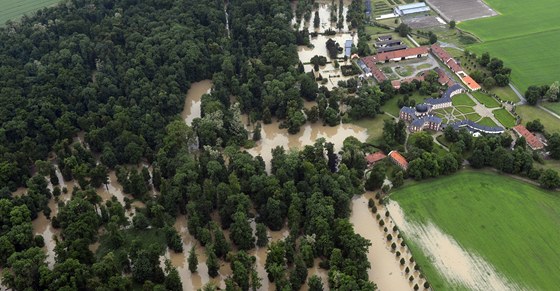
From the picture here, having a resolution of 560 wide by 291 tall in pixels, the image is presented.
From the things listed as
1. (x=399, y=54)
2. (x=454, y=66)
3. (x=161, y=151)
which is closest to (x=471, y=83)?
(x=454, y=66)

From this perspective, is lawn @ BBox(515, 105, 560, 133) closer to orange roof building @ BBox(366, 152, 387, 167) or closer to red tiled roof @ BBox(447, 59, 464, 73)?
red tiled roof @ BBox(447, 59, 464, 73)

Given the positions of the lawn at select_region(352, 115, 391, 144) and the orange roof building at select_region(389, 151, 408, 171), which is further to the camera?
the lawn at select_region(352, 115, 391, 144)

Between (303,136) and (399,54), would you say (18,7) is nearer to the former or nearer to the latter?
(303,136)

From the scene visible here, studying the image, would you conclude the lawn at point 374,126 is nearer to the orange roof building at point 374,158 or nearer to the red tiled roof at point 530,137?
the orange roof building at point 374,158

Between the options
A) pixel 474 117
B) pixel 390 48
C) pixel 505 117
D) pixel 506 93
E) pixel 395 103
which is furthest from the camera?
pixel 390 48

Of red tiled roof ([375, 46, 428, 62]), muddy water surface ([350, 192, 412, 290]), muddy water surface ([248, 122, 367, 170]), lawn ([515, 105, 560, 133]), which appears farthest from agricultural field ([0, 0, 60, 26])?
lawn ([515, 105, 560, 133])

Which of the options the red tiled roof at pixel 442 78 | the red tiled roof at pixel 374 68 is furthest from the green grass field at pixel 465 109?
the red tiled roof at pixel 374 68
